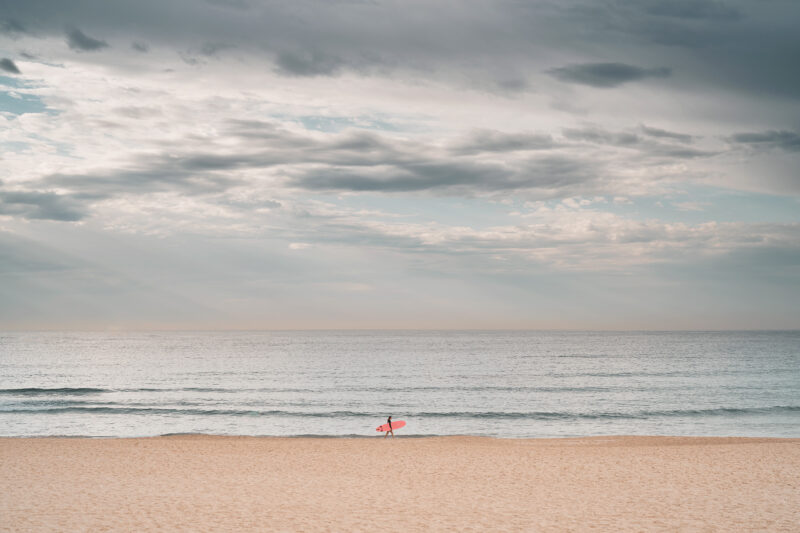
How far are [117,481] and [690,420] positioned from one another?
33613mm

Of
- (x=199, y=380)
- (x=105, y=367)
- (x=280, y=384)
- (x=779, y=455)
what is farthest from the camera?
(x=105, y=367)

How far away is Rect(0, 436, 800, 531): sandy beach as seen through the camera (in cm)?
1370

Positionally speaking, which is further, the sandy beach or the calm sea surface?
the calm sea surface

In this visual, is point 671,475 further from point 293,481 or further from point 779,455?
point 293,481

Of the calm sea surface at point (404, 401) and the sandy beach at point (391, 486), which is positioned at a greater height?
the sandy beach at point (391, 486)

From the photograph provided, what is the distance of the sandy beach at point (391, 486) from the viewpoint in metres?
13.7

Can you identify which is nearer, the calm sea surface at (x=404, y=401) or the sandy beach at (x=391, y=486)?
the sandy beach at (x=391, y=486)

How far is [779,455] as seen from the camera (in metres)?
21.9

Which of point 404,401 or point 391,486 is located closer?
point 391,486

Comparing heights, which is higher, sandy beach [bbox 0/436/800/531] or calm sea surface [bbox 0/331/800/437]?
sandy beach [bbox 0/436/800/531]

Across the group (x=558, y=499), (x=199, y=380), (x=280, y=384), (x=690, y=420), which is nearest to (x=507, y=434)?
(x=690, y=420)

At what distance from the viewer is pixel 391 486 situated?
58.3 ft

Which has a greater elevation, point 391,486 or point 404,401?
point 391,486

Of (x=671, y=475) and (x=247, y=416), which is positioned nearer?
(x=671, y=475)
